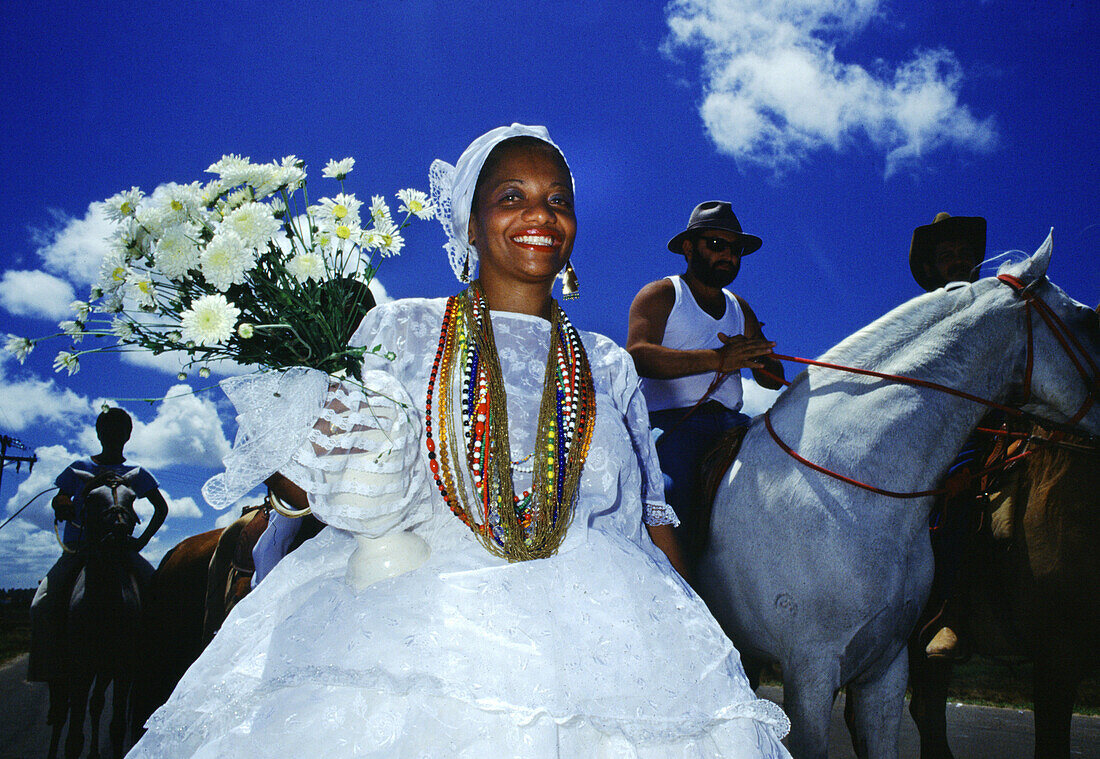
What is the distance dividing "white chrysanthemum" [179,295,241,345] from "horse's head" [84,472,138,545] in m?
5.64

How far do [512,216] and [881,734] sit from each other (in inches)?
111

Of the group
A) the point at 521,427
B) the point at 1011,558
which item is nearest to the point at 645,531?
the point at 521,427

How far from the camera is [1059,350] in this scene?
3246 mm

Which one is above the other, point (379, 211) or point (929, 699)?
point (379, 211)

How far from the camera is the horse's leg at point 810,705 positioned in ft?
9.23

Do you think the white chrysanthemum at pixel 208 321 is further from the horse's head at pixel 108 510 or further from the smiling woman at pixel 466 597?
the horse's head at pixel 108 510

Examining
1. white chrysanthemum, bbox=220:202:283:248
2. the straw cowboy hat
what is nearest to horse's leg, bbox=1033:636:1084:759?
the straw cowboy hat

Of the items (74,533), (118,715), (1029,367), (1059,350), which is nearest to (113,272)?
(1029,367)

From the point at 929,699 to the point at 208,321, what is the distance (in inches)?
200

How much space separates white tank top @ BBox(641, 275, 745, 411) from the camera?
156 inches

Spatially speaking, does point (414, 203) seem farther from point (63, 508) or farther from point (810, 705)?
point (63, 508)

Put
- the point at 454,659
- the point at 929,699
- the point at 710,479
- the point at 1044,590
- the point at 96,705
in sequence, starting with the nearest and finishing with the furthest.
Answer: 1. the point at 454,659
2. the point at 710,479
3. the point at 1044,590
4. the point at 929,699
5. the point at 96,705

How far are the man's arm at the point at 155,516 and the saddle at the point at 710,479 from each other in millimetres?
5553

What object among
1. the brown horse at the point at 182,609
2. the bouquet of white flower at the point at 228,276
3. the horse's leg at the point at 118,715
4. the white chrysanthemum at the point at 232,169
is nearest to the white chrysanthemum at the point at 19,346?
the bouquet of white flower at the point at 228,276
